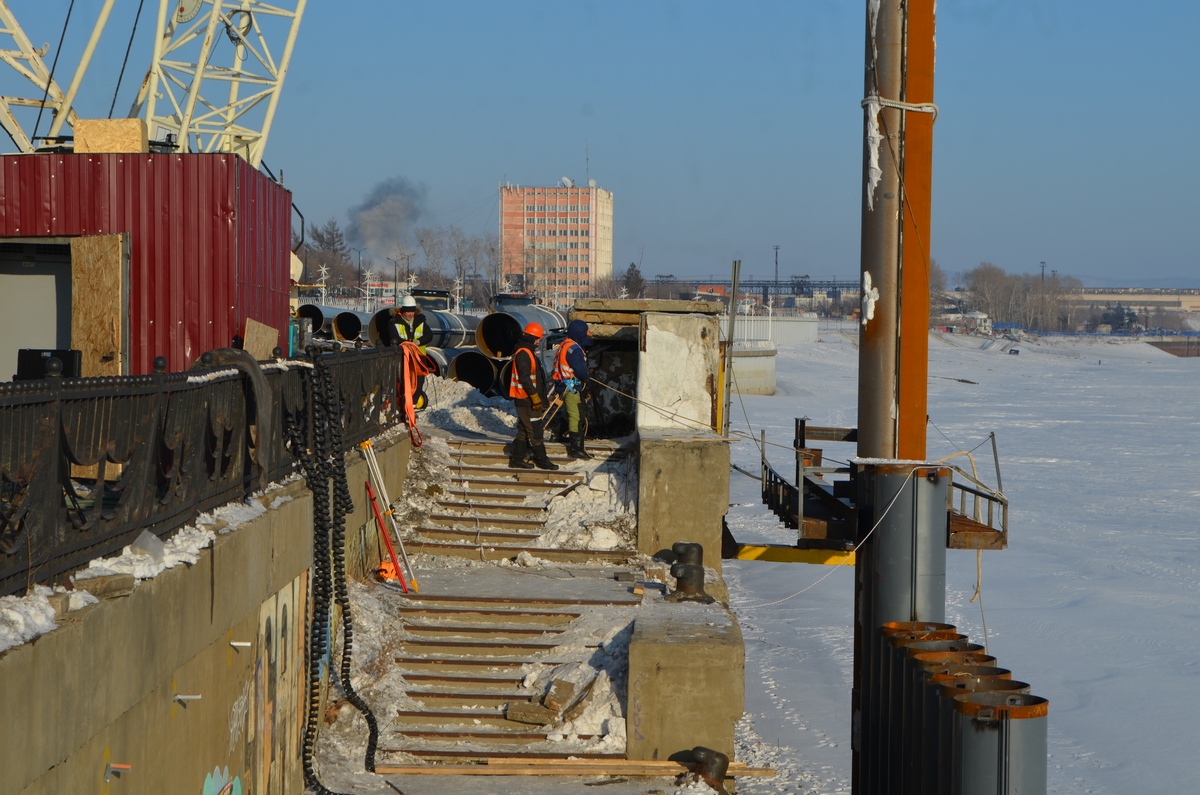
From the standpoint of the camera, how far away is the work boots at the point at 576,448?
14.9 m

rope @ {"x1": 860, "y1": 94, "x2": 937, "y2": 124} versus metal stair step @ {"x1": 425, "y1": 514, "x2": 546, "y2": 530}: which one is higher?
rope @ {"x1": 860, "y1": 94, "x2": 937, "y2": 124}

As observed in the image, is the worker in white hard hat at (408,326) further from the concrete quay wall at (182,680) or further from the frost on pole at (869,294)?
the frost on pole at (869,294)

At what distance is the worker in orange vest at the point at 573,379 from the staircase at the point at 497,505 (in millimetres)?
218

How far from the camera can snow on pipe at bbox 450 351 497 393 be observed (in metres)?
20.8

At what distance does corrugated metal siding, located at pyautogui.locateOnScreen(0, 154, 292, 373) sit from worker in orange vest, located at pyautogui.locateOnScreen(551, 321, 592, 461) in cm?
402

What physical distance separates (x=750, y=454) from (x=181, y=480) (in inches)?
1427

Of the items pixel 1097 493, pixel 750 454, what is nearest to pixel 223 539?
pixel 1097 493

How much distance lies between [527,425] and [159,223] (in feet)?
15.2

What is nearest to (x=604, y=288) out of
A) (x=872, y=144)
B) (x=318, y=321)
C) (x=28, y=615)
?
(x=318, y=321)

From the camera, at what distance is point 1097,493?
113 ft

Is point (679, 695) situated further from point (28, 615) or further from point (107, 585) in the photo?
point (28, 615)

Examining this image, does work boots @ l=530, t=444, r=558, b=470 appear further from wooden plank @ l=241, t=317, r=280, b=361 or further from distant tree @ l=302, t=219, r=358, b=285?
distant tree @ l=302, t=219, r=358, b=285

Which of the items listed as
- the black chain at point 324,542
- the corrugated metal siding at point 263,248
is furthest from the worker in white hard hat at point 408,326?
the black chain at point 324,542

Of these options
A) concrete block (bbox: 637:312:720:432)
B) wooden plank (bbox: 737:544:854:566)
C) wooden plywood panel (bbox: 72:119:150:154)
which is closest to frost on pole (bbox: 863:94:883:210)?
wooden plank (bbox: 737:544:854:566)
